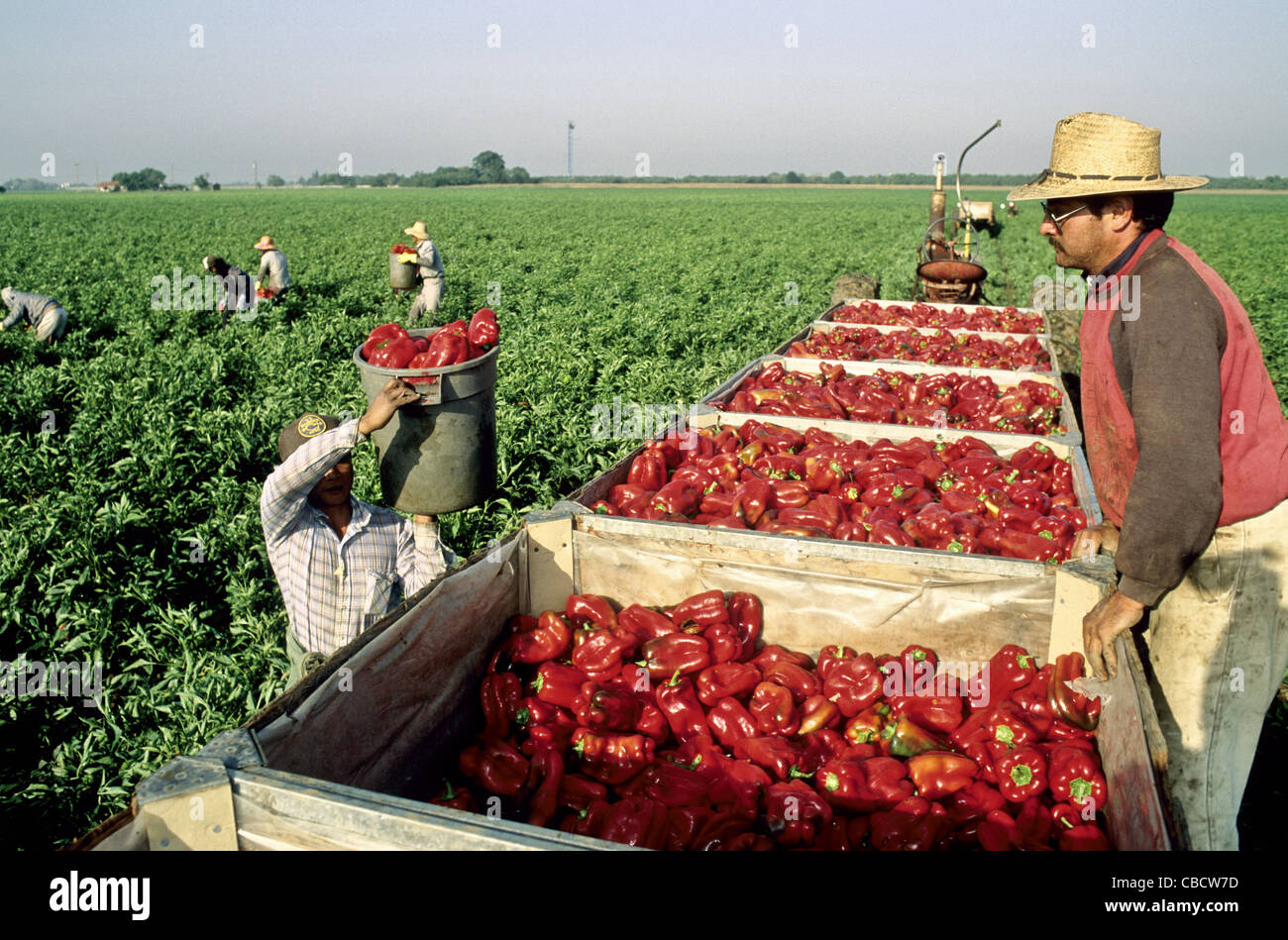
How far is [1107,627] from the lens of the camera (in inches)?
125

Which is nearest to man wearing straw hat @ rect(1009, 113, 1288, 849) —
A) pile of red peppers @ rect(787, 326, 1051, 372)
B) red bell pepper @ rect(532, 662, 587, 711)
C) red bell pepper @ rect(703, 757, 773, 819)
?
red bell pepper @ rect(703, 757, 773, 819)

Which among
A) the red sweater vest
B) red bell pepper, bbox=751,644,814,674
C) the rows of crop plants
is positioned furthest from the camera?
the rows of crop plants

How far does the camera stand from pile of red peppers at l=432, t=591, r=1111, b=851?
321 centimetres

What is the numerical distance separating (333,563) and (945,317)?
Answer: 31.1 feet

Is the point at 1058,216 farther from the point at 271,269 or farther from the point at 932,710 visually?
the point at 271,269

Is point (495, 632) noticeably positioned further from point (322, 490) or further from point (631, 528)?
point (322, 490)

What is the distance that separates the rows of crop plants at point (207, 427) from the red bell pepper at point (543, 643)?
5.20 ft

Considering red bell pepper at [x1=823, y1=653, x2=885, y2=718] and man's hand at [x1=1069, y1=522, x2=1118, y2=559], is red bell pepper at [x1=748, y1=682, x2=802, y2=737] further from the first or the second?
man's hand at [x1=1069, y1=522, x2=1118, y2=559]

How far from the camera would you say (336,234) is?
132ft

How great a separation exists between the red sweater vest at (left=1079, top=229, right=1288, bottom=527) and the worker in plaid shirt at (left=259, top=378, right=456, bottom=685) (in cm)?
288

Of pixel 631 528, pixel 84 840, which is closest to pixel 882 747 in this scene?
pixel 631 528

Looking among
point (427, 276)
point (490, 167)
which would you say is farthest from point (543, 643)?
point (490, 167)

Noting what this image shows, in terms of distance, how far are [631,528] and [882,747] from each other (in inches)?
59.9

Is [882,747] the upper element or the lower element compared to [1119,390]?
lower
